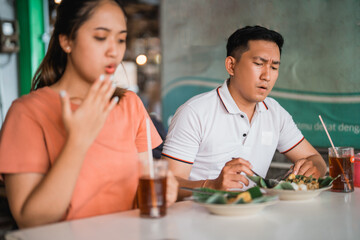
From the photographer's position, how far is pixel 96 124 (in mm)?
1228

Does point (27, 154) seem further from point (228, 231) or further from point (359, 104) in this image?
point (359, 104)

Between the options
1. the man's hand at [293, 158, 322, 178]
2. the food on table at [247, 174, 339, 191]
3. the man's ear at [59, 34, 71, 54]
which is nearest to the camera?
the man's ear at [59, 34, 71, 54]

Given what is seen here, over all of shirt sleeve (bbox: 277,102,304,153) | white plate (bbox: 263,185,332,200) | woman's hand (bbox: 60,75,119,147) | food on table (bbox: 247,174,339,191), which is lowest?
white plate (bbox: 263,185,332,200)

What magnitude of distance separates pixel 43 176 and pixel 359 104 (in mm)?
2168

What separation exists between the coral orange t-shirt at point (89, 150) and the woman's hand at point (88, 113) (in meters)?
0.22

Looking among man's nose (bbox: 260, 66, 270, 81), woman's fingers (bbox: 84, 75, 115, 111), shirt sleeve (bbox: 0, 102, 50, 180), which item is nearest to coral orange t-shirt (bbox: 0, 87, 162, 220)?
shirt sleeve (bbox: 0, 102, 50, 180)

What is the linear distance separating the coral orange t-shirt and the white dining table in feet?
0.57

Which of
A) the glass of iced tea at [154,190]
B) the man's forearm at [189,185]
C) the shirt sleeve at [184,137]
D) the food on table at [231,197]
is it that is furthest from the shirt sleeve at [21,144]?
the shirt sleeve at [184,137]

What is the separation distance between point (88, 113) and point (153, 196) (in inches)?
13.0

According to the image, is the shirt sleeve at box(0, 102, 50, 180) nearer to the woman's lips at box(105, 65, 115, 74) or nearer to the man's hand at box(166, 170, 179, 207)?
the woman's lips at box(105, 65, 115, 74)

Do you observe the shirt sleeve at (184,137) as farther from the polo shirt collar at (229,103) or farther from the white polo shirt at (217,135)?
the polo shirt collar at (229,103)

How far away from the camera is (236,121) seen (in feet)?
7.09

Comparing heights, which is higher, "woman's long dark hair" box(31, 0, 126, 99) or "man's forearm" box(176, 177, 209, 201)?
"woman's long dark hair" box(31, 0, 126, 99)

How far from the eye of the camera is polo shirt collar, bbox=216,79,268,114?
217 cm
